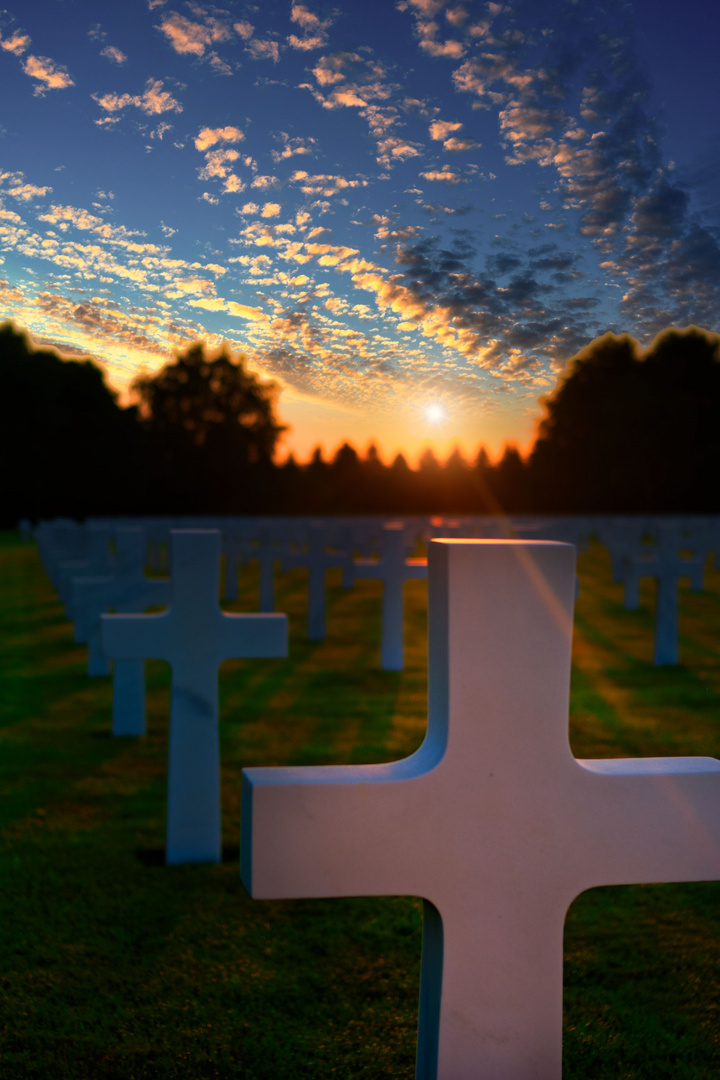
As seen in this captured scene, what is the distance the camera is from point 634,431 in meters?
44.6

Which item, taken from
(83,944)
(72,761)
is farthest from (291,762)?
(83,944)

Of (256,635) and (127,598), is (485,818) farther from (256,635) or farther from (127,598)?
(127,598)

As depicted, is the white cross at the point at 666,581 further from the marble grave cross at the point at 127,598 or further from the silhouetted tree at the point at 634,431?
the silhouetted tree at the point at 634,431

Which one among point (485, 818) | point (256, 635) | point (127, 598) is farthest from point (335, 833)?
point (127, 598)

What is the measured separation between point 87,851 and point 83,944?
0.77 meters

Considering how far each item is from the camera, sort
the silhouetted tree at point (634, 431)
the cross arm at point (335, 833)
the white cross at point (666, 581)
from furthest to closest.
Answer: the silhouetted tree at point (634, 431), the white cross at point (666, 581), the cross arm at point (335, 833)

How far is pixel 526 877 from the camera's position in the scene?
1.47 m

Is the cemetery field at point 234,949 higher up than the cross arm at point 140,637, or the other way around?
the cross arm at point 140,637

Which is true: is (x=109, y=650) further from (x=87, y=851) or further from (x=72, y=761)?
(x=72, y=761)

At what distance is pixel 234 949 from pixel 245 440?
48.6m

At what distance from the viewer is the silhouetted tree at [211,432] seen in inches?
1885

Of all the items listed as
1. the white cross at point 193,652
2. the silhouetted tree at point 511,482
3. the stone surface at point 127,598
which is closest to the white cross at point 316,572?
the stone surface at point 127,598

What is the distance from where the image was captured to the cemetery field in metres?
2.07

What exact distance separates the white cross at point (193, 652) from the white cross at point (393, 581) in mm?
4407
